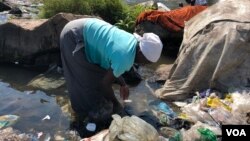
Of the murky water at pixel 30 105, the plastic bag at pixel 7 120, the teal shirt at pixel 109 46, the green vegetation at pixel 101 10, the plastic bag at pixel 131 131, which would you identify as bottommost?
the murky water at pixel 30 105

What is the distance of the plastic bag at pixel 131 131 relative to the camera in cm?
420

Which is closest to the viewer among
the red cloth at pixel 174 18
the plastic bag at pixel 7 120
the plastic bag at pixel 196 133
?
the plastic bag at pixel 196 133

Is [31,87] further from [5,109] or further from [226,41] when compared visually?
[226,41]

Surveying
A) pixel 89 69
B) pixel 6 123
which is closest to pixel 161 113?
pixel 89 69

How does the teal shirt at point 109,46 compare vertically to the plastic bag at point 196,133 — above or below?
above

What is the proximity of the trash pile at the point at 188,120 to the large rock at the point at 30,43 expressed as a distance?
7.56ft

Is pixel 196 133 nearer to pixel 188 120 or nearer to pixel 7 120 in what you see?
pixel 188 120

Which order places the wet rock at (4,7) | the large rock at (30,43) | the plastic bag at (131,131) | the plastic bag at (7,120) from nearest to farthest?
the plastic bag at (131,131)
the plastic bag at (7,120)
the large rock at (30,43)
the wet rock at (4,7)

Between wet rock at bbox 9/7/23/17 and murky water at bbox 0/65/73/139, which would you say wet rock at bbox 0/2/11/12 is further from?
murky water at bbox 0/65/73/139

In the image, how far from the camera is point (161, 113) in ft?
17.8

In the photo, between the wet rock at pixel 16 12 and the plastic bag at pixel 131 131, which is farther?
the wet rock at pixel 16 12

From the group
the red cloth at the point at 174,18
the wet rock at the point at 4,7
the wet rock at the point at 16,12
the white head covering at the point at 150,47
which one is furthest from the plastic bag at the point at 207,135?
the wet rock at the point at 4,7

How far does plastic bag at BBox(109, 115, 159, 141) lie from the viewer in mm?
4199

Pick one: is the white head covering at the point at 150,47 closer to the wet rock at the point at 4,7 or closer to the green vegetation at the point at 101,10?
the green vegetation at the point at 101,10
